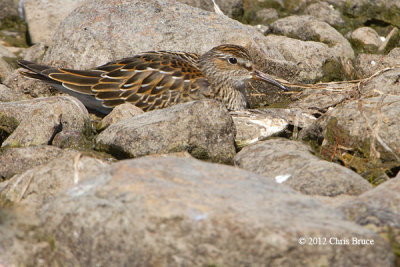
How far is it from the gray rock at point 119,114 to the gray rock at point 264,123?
1.35 metres

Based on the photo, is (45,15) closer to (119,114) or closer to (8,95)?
(8,95)

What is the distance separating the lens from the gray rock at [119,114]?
24.2 feet

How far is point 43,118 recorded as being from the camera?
6812mm

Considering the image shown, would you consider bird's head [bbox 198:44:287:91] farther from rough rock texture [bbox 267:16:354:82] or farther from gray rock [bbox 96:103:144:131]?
gray rock [bbox 96:103:144:131]

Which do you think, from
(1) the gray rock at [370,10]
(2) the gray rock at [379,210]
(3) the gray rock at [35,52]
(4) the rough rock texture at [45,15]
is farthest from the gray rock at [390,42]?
(2) the gray rock at [379,210]

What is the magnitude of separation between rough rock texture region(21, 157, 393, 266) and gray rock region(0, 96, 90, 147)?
262cm

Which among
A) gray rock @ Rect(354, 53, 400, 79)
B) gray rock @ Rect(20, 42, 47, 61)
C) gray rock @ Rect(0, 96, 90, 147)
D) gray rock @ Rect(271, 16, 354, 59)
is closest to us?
gray rock @ Rect(0, 96, 90, 147)

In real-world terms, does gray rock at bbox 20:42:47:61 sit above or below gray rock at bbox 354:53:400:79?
below

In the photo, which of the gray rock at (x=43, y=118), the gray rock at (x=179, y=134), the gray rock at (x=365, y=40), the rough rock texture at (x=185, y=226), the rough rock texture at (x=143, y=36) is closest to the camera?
the rough rock texture at (x=185, y=226)

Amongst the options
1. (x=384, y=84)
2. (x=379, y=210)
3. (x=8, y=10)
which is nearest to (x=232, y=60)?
(x=384, y=84)

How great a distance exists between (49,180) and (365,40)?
8.05 m

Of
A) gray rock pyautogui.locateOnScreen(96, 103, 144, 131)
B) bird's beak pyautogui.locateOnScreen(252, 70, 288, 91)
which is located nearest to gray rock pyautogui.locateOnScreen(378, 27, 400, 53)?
bird's beak pyautogui.locateOnScreen(252, 70, 288, 91)

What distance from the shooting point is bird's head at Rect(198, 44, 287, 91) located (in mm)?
8266

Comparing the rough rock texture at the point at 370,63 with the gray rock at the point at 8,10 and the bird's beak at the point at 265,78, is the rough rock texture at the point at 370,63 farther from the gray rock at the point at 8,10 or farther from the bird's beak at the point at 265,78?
the gray rock at the point at 8,10
